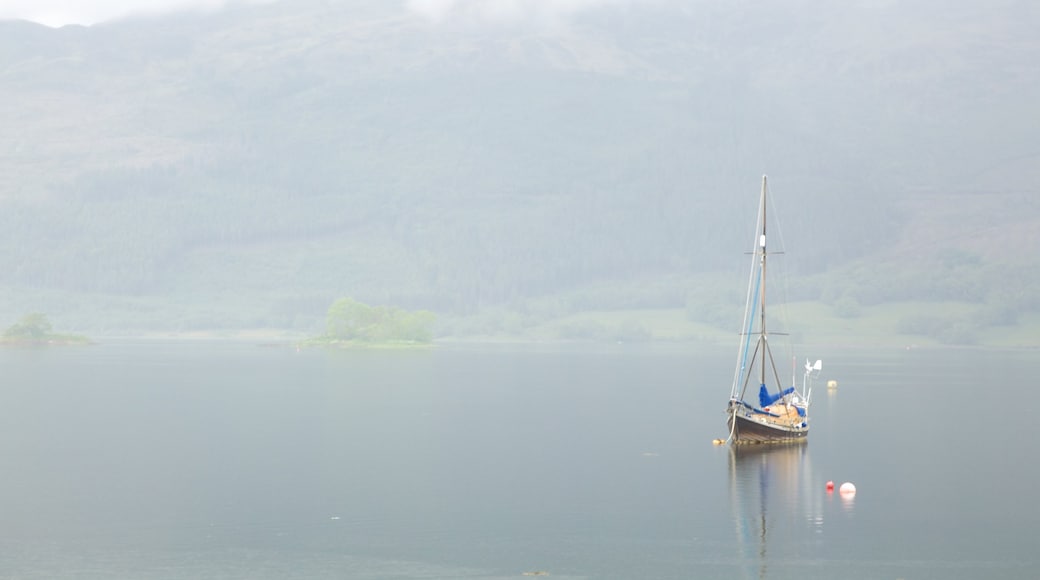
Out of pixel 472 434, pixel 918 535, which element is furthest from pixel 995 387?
pixel 918 535

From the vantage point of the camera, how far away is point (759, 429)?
9644 centimetres

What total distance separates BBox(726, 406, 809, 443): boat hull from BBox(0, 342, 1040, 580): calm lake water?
175 centimetres

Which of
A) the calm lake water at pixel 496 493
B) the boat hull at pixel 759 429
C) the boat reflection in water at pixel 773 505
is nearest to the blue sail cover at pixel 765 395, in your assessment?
the boat hull at pixel 759 429

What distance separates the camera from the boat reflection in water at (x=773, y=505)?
5916 centimetres

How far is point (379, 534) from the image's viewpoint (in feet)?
204

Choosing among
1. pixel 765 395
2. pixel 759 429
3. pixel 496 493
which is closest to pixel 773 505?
pixel 496 493

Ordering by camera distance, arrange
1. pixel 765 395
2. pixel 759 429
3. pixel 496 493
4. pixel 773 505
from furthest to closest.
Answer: pixel 765 395, pixel 759 429, pixel 496 493, pixel 773 505

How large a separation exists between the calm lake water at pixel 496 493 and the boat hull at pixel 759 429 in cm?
175

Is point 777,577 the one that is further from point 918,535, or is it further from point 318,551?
point 318,551

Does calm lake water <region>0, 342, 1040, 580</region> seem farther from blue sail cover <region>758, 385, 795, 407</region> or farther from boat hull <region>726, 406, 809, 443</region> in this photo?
blue sail cover <region>758, 385, 795, 407</region>

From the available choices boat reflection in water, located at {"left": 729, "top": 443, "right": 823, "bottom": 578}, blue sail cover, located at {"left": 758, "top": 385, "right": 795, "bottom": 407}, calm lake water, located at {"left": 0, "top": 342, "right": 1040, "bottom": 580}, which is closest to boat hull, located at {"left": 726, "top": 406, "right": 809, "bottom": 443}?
boat reflection in water, located at {"left": 729, "top": 443, "right": 823, "bottom": 578}

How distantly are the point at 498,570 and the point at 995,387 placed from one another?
141 metres

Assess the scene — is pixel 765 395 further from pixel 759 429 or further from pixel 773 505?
pixel 773 505

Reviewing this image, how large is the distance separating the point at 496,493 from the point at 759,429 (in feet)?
89.9
